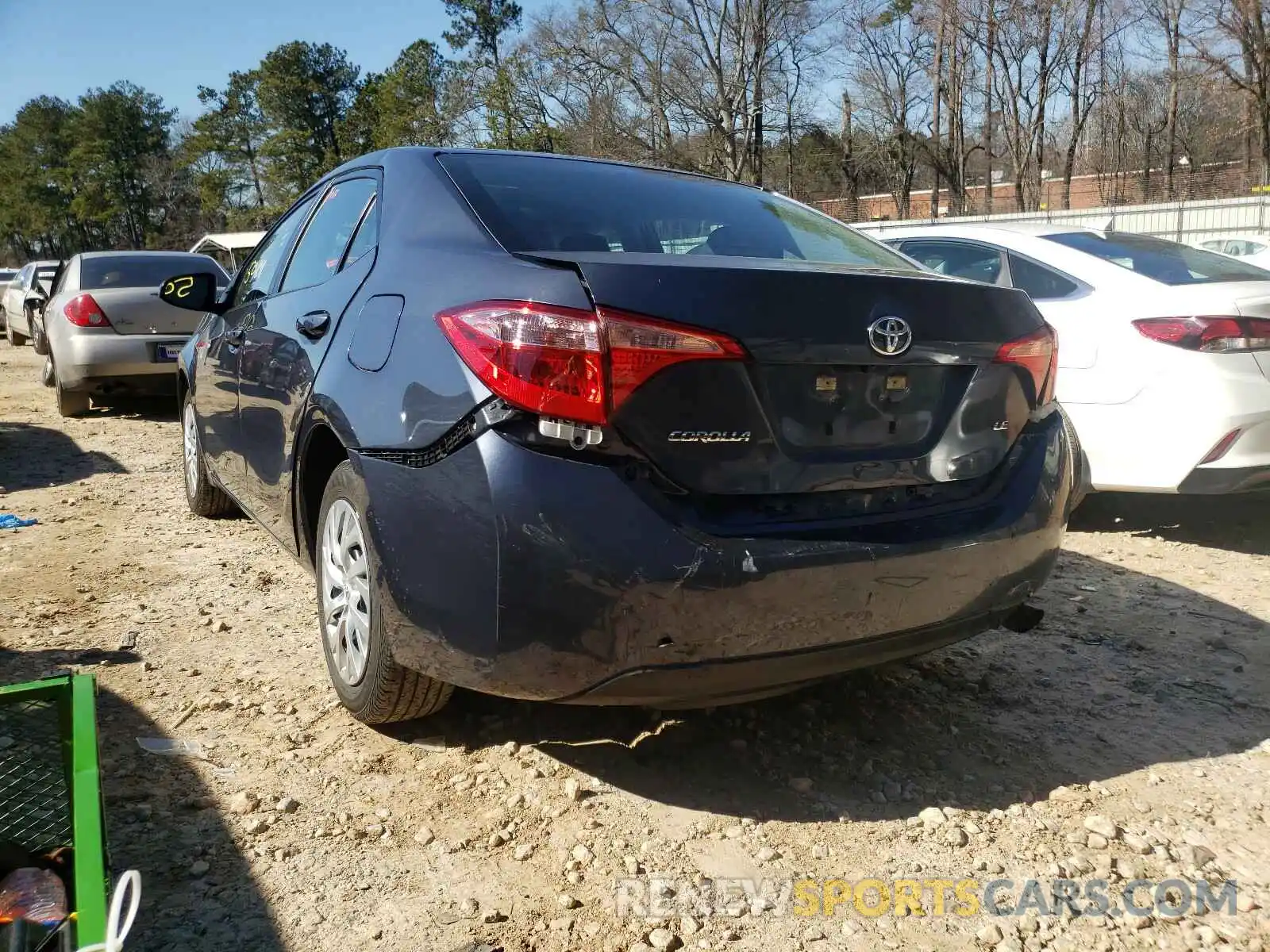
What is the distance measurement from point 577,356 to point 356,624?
1108mm

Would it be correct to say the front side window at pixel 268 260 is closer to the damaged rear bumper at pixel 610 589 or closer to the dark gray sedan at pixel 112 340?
the damaged rear bumper at pixel 610 589

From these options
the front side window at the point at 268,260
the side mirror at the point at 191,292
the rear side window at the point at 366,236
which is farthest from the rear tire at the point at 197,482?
the rear side window at the point at 366,236

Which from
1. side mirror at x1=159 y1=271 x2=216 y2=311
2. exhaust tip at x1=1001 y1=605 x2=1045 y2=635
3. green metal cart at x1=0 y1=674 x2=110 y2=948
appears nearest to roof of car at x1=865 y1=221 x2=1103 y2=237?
exhaust tip at x1=1001 y1=605 x2=1045 y2=635

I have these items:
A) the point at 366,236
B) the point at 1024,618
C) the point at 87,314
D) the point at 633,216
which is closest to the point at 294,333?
the point at 366,236

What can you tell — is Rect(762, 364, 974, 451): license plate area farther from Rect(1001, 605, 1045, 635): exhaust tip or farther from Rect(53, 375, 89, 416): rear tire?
Rect(53, 375, 89, 416): rear tire

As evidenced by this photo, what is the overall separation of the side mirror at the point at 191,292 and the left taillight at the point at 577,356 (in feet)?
8.97

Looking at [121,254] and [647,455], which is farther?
[121,254]

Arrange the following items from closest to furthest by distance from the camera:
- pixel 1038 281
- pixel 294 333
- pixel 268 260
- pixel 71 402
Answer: pixel 294 333 → pixel 268 260 → pixel 1038 281 → pixel 71 402

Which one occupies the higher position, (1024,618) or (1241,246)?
(1241,246)

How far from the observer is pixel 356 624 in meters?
2.79

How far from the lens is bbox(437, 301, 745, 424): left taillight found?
2.14 metres

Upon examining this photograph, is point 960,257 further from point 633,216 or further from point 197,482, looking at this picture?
point 197,482

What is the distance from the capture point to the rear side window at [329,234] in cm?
325

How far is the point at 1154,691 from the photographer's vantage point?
331 centimetres
